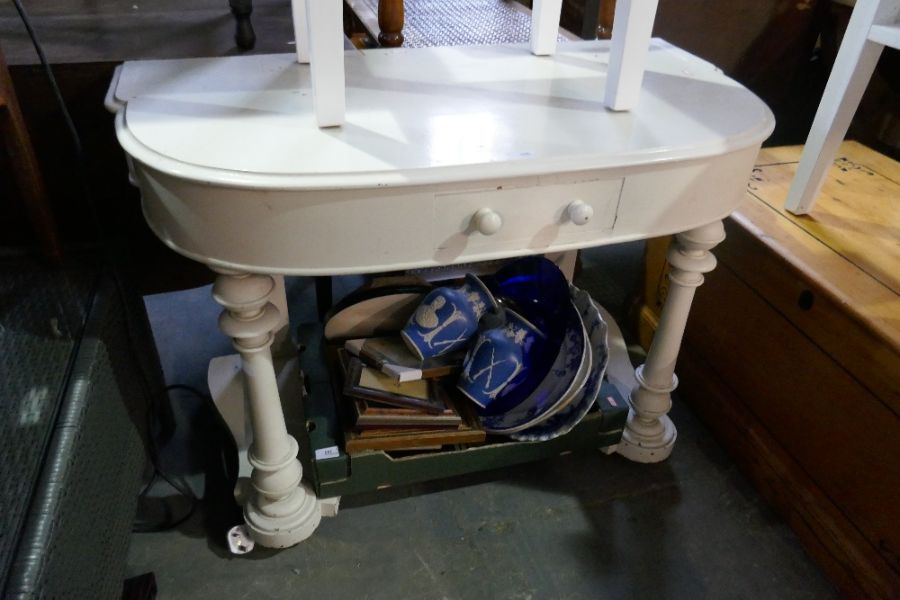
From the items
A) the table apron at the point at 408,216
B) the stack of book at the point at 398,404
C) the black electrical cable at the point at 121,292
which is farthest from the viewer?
the stack of book at the point at 398,404

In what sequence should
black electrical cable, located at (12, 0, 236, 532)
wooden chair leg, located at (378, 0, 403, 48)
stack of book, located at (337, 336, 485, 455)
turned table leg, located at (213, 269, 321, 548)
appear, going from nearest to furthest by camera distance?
1. turned table leg, located at (213, 269, 321, 548)
2. black electrical cable, located at (12, 0, 236, 532)
3. stack of book, located at (337, 336, 485, 455)
4. wooden chair leg, located at (378, 0, 403, 48)

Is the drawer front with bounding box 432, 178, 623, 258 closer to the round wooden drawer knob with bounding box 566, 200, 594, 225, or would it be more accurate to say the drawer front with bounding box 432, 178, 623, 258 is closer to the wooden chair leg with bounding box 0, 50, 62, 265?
the round wooden drawer knob with bounding box 566, 200, 594, 225

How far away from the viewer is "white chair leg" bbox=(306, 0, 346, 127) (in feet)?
2.32

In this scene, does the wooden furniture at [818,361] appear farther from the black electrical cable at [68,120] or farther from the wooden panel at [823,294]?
the black electrical cable at [68,120]

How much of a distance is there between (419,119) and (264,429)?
1.60 ft

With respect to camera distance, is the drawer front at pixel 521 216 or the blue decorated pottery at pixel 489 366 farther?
the blue decorated pottery at pixel 489 366

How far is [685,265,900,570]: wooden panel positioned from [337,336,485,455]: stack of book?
523 millimetres

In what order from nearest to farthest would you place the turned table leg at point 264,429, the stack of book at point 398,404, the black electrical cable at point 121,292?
the turned table leg at point 264,429 → the black electrical cable at point 121,292 → the stack of book at point 398,404

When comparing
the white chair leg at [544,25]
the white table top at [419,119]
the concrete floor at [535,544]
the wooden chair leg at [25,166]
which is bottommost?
the concrete floor at [535,544]

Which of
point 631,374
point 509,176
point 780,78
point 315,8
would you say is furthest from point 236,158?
point 780,78

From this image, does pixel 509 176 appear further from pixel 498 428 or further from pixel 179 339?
pixel 179 339

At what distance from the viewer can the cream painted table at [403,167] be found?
0.70 metres

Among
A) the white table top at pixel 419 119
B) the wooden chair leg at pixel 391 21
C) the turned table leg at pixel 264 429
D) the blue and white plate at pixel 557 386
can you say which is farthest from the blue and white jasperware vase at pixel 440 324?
the wooden chair leg at pixel 391 21

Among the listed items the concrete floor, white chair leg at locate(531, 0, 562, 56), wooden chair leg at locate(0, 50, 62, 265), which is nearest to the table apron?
wooden chair leg at locate(0, 50, 62, 265)
